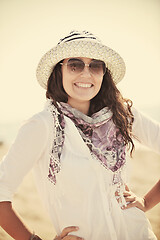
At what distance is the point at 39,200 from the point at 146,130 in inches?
154

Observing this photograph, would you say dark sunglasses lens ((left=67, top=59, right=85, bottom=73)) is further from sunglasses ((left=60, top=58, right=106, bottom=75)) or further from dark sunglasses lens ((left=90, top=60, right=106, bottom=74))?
dark sunglasses lens ((left=90, top=60, right=106, bottom=74))

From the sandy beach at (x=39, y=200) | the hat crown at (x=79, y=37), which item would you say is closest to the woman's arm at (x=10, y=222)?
the hat crown at (x=79, y=37)

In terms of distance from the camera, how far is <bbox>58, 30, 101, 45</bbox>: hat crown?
2.26 m

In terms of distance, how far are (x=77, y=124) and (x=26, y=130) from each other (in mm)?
500

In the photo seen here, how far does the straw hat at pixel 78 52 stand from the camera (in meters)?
2.19

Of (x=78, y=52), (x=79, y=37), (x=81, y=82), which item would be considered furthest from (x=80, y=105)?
(x=79, y=37)

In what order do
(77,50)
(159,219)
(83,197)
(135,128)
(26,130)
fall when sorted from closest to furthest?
(26,130), (83,197), (77,50), (135,128), (159,219)

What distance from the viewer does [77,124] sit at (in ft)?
7.29

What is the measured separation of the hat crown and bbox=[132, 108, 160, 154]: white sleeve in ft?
2.63

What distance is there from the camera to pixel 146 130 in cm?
258

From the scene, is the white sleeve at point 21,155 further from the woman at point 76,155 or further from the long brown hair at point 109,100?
the long brown hair at point 109,100

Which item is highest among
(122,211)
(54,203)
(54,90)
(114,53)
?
(114,53)

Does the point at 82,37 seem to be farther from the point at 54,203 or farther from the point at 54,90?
the point at 54,203

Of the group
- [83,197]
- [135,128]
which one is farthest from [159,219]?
[83,197]
